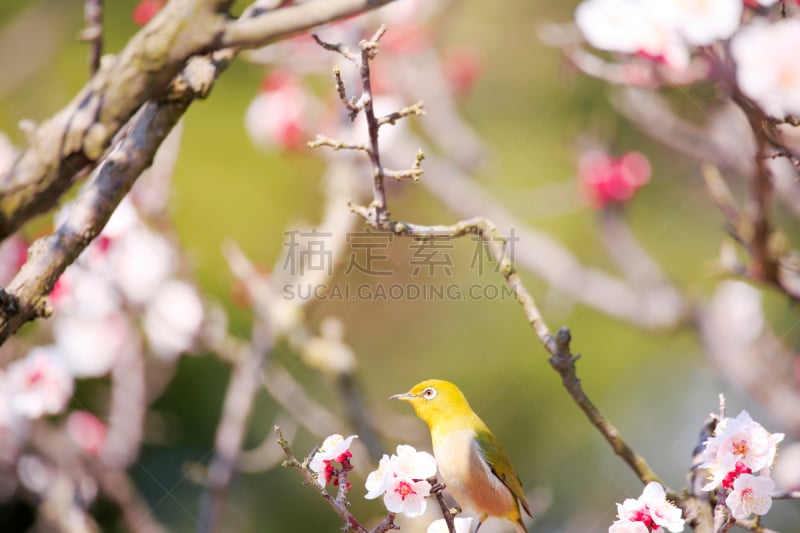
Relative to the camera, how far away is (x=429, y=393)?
1.63 meters

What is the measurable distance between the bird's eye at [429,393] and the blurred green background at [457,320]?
4.86ft

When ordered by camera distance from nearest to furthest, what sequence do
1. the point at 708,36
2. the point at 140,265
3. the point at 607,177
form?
the point at 708,36 < the point at 140,265 < the point at 607,177

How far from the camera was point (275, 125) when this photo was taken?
3.78 metres

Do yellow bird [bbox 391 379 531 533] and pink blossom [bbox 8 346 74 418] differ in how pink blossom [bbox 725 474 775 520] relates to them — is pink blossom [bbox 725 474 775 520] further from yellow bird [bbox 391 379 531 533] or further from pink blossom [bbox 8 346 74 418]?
pink blossom [bbox 8 346 74 418]

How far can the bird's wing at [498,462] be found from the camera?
5.30ft

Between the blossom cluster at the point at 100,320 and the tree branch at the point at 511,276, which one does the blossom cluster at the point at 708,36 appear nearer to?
the tree branch at the point at 511,276

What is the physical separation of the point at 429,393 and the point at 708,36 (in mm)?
835

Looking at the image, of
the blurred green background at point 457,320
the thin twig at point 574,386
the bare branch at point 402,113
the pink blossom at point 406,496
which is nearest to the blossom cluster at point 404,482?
the pink blossom at point 406,496

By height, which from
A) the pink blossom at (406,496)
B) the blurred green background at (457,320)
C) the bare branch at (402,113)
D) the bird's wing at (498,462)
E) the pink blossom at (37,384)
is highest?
the bare branch at (402,113)

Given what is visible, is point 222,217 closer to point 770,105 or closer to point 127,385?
point 127,385

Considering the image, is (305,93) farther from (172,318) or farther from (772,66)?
(772,66)

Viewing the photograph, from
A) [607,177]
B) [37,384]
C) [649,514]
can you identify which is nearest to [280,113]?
[607,177]

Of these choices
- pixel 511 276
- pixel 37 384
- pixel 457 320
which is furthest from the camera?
pixel 457 320

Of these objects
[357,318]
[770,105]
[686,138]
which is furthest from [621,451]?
[357,318]
